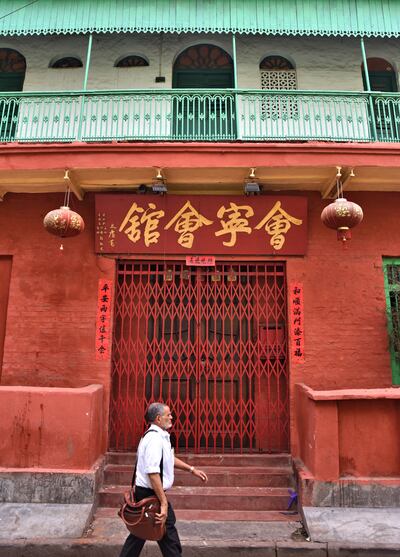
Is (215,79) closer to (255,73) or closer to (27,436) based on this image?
(255,73)

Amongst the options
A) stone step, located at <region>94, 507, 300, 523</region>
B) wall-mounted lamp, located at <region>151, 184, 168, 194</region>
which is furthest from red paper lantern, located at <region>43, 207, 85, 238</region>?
stone step, located at <region>94, 507, 300, 523</region>

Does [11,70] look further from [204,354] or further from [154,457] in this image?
[154,457]

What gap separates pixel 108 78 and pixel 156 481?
7.51 meters

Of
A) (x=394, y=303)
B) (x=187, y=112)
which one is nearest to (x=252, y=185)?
(x=187, y=112)

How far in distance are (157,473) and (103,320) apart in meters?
3.44

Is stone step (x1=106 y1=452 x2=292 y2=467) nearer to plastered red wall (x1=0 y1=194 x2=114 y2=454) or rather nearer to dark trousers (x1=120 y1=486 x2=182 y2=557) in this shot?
plastered red wall (x1=0 y1=194 x2=114 y2=454)

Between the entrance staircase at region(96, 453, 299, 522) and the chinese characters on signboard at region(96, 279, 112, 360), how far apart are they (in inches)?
58.7

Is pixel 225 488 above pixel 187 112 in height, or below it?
below

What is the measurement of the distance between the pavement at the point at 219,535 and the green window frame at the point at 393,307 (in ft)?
7.25

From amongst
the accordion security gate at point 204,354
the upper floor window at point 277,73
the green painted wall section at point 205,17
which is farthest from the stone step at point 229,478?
the upper floor window at point 277,73

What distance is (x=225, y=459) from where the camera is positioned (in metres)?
5.82

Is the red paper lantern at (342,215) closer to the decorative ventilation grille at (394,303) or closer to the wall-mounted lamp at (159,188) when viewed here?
the decorative ventilation grille at (394,303)

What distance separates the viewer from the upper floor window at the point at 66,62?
8.27m

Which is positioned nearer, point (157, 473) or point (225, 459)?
point (157, 473)
